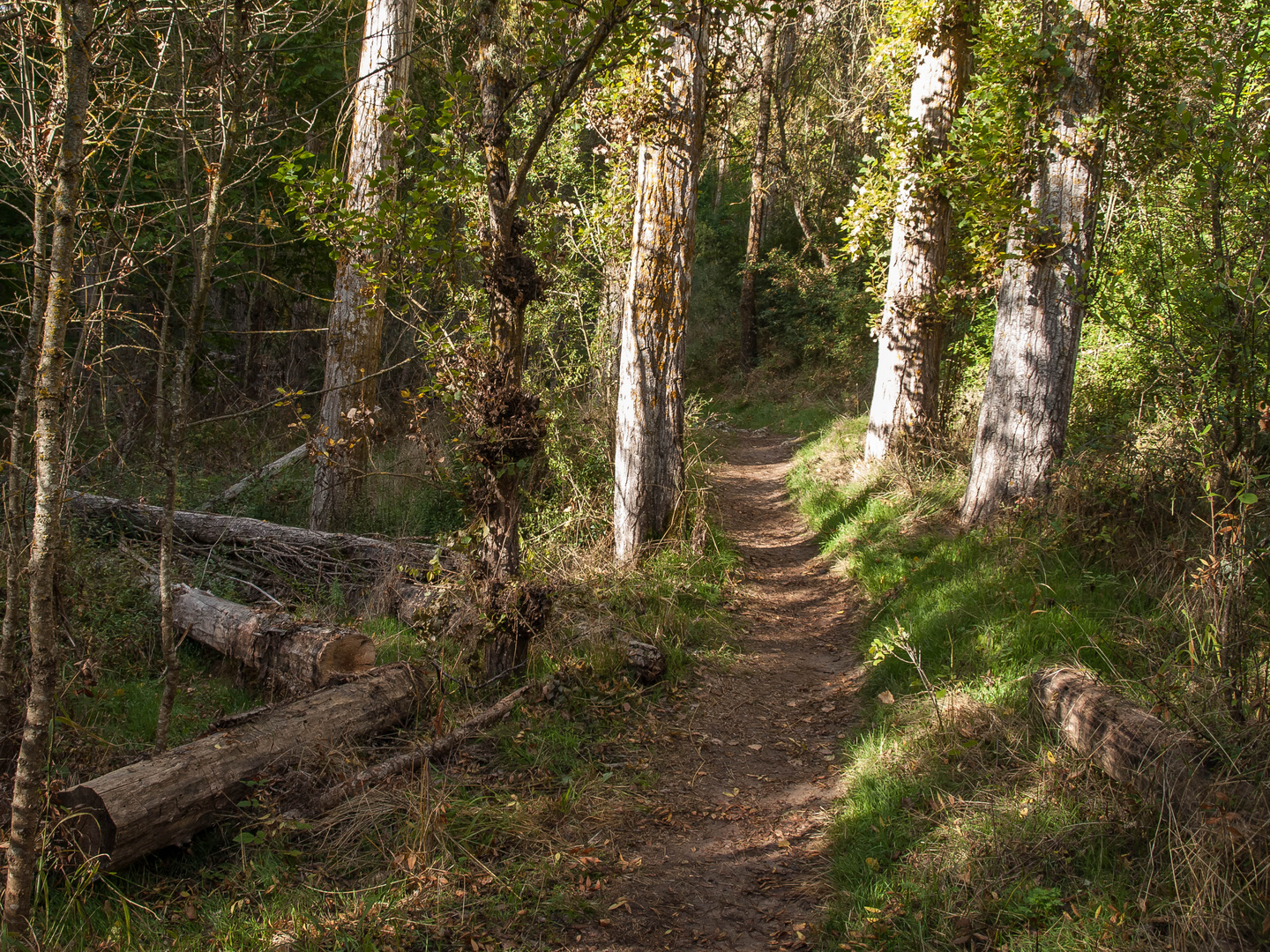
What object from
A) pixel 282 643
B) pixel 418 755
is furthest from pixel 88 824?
pixel 282 643

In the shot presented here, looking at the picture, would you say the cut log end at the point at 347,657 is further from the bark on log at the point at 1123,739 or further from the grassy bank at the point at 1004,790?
the bark on log at the point at 1123,739

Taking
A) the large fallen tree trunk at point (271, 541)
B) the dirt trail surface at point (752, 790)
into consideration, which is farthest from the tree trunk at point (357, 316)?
the dirt trail surface at point (752, 790)

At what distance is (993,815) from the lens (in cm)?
329

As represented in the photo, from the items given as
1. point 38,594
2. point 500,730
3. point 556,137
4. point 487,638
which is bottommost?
point 500,730

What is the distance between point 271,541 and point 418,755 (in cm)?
403

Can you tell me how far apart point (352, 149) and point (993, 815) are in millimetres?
8465

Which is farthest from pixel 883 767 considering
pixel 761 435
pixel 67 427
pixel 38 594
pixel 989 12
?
pixel 761 435

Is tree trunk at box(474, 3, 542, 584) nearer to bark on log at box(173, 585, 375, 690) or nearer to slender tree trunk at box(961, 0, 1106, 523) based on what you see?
bark on log at box(173, 585, 375, 690)

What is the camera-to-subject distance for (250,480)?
9.23 m

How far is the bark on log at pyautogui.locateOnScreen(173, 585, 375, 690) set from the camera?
4.84m

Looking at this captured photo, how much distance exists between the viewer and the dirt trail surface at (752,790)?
10.8ft

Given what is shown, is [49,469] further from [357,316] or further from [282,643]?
[357,316]

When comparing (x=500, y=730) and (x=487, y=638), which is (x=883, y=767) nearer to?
(x=500, y=730)

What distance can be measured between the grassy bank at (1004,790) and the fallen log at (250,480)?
657cm
